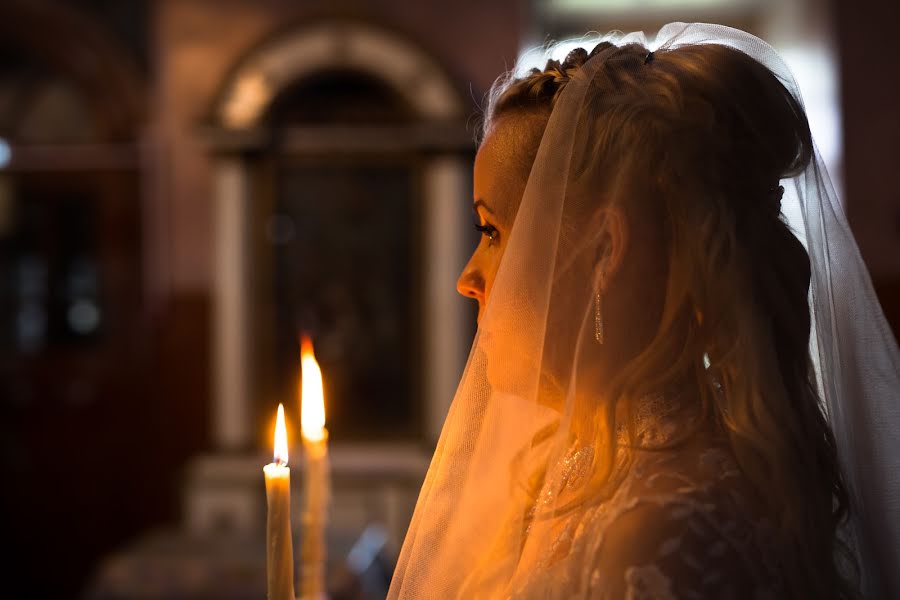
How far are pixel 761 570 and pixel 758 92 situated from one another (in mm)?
520

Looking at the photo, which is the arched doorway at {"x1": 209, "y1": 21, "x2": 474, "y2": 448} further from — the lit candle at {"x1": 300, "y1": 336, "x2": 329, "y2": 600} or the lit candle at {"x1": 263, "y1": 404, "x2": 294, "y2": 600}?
the lit candle at {"x1": 263, "y1": 404, "x2": 294, "y2": 600}

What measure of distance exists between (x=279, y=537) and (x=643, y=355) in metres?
0.43

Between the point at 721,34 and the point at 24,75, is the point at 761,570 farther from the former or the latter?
the point at 24,75

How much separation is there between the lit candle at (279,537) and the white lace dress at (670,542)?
0.23 m

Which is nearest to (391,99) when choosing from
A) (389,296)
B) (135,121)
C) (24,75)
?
(389,296)

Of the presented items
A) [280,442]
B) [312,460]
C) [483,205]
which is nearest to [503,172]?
[483,205]

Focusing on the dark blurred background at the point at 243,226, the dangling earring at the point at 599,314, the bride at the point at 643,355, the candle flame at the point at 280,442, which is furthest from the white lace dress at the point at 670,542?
the dark blurred background at the point at 243,226

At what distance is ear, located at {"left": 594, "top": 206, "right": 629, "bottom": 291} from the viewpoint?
103 centimetres

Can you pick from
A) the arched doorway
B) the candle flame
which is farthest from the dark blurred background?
the candle flame

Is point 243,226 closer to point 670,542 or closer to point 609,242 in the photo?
point 609,242

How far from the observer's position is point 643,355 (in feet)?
3.34

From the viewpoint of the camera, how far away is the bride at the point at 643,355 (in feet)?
3.12

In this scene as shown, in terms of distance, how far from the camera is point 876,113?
4.82 meters

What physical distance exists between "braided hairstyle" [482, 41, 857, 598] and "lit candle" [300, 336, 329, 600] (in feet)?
1.24
